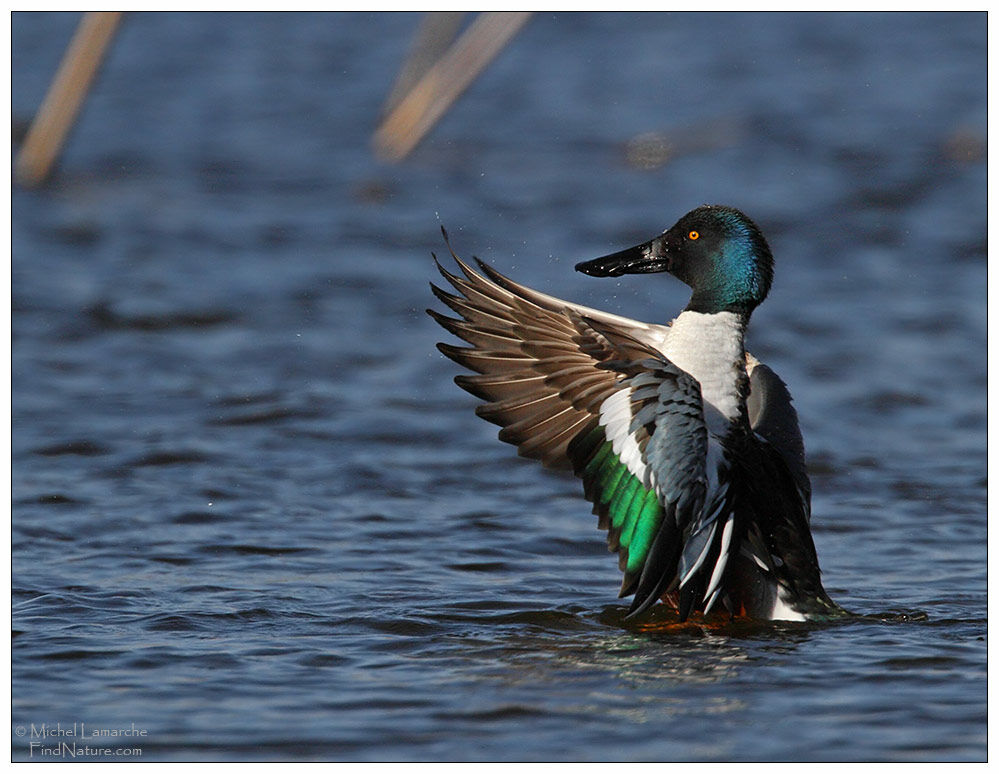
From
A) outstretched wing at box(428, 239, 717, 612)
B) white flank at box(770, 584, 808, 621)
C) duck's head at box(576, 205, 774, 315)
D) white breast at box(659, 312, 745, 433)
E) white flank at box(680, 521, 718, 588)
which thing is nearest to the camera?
outstretched wing at box(428, 239, 717, 612)

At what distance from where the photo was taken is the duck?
16.5 feet

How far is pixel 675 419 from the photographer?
4.94 meters

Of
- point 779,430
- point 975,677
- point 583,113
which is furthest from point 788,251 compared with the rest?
point 975,677

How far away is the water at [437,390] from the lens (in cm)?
462

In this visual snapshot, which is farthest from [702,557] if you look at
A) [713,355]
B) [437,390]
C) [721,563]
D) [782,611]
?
[437,390]

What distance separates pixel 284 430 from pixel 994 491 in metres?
3.69

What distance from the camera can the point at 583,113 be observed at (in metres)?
15.5

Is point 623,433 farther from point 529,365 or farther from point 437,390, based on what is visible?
point 437,390

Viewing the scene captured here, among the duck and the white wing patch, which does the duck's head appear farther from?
the white wing patch

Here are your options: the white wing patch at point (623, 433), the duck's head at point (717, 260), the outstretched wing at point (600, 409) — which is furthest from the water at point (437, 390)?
the duck's head at point (717, 260)

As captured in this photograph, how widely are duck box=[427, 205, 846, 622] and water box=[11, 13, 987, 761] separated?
0.87 feet

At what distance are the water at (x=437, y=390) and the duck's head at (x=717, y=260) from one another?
1.21 meters

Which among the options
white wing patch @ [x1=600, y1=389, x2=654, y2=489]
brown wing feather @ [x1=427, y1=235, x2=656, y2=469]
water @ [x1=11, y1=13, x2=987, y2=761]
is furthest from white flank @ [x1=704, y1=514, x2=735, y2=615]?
brown wing feather @ [x1=427, y1=235, x2=656, y2=469]

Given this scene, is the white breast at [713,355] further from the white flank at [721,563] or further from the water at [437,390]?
the water at [437,390]
